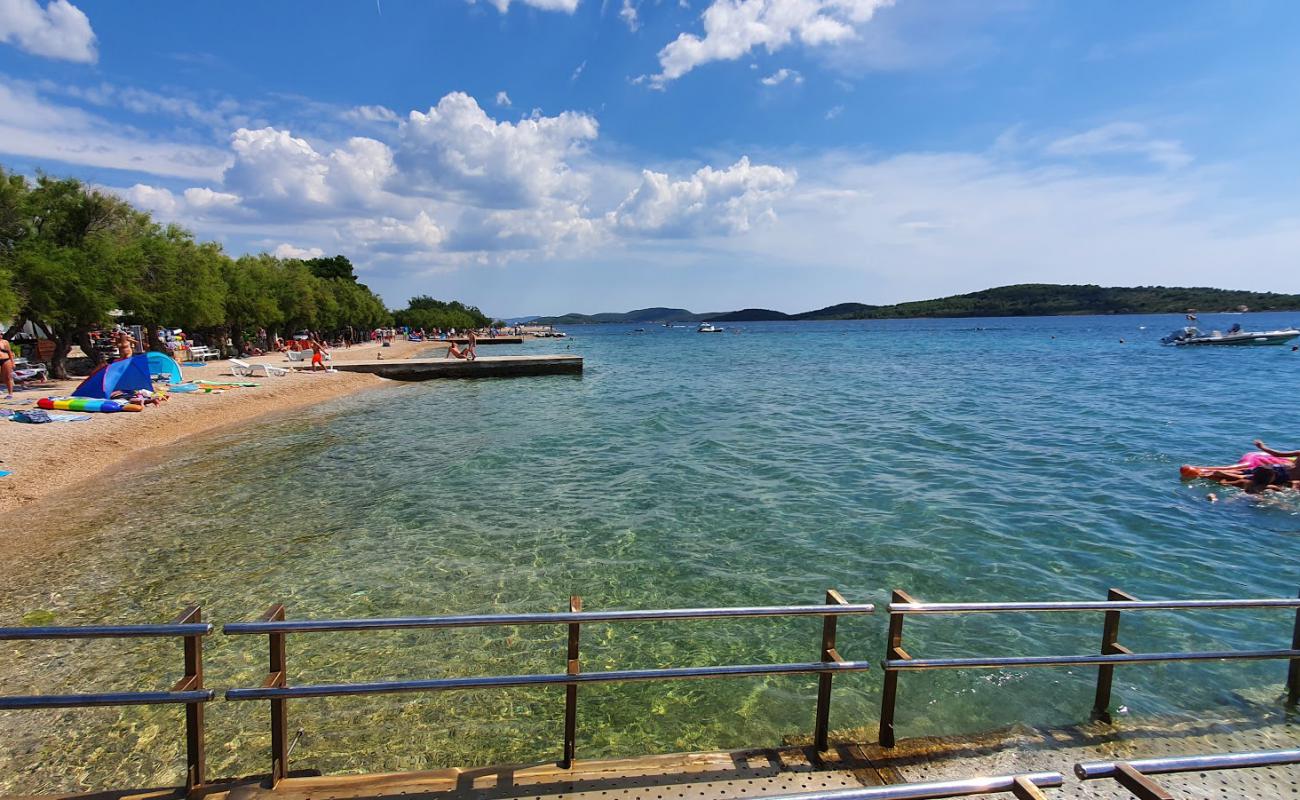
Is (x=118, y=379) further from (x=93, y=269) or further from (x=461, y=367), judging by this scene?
(x=461, y=367)

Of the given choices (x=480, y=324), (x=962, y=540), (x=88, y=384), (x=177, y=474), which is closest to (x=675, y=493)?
(x=962, y=540)

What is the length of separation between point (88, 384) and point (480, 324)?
161462 mm

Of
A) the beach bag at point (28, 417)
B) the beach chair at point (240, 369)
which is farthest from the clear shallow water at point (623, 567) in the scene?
the beach chair at point (240, 369)

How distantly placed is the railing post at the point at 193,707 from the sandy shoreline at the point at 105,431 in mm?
13144

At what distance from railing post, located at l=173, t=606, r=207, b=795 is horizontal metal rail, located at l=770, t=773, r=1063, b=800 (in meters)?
2.88

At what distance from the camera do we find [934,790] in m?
2.26

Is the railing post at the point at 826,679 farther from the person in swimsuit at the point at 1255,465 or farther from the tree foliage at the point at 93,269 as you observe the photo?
the tree foliage at the point at 93,269

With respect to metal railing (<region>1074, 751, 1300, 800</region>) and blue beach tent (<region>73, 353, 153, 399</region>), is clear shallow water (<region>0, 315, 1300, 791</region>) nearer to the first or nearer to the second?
metal railing (<region>1074, 751, 1300, 800</region>)

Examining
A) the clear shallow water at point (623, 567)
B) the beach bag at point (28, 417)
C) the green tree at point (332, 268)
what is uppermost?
the green tree at point (332, 268)

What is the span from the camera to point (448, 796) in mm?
3260

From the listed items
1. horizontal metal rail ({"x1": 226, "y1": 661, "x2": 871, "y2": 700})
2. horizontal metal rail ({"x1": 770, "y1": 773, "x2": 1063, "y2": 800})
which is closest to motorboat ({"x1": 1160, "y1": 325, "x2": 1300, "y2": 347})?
horizontal metal rail ({"x1": 226, "y1": 661, "x2": 871, "y2": 700})

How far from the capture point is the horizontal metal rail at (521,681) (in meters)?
3.19

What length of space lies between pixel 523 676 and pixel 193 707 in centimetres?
169

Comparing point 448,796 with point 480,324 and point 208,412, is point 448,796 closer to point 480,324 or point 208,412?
point 208,412
